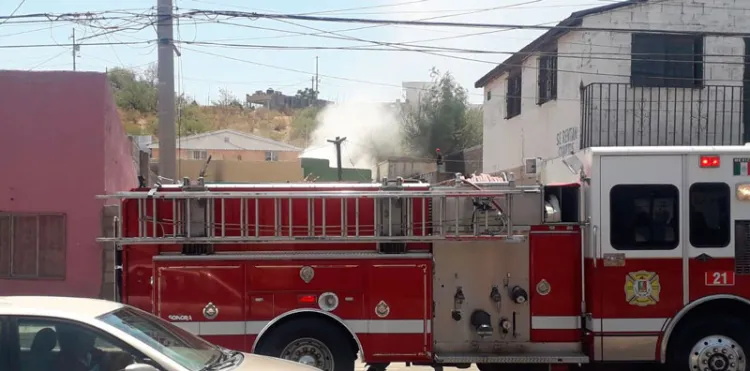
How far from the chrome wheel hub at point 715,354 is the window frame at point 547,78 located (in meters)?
10.1

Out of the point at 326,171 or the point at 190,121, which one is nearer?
the point at 326,171

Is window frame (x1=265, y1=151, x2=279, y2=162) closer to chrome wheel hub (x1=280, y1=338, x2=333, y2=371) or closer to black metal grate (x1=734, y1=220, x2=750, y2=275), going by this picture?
chrome wheel hub (x1=280, y1=338, x2=333, y2=371)

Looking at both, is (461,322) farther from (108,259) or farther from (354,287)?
(108,259)

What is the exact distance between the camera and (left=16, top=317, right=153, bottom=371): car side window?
4637mm

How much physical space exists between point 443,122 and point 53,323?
4145 centimetres

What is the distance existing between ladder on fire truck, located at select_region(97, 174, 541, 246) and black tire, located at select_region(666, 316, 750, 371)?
2.00 meters

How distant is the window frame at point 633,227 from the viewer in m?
7.58

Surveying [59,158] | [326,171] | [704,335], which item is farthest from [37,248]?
[326,171]

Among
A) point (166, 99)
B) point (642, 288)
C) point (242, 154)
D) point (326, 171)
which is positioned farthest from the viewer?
point (242, 154)

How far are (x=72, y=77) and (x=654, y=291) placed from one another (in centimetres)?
985

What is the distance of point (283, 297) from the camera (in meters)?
→ 7.45

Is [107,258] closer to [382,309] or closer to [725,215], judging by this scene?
[382,309]

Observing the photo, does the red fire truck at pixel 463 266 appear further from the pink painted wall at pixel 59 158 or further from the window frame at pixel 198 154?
the window frame at pixel 198 154

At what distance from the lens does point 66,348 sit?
15.5 feet
